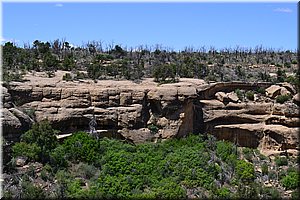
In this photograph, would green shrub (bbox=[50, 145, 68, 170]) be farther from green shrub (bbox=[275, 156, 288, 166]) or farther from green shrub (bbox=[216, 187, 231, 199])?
green shrub (bbox=[275, 156, 288, 166])

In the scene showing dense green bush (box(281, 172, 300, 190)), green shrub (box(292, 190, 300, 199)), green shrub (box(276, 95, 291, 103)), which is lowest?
green shrub (box(292, 190, 300, 199))

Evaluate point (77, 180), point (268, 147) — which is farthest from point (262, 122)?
point (77, 180)

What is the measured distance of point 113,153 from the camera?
2623 cm

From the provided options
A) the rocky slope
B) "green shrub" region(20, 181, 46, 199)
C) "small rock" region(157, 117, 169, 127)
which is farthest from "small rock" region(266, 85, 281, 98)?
"green shrub" region(20, 181, 46, 199)

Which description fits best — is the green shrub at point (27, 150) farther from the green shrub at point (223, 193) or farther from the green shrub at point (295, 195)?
the green shrub at point (295, 195)

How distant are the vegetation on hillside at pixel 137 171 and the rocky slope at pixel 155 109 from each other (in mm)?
1109

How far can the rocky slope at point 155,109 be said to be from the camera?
1075 inches

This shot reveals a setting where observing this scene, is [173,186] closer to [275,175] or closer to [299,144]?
[275,175]

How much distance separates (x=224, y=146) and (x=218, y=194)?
5.10m

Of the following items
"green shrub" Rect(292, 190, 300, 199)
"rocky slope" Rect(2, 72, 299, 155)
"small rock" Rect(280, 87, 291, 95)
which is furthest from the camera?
"small rock" Rect(280, 87, 291, 95)

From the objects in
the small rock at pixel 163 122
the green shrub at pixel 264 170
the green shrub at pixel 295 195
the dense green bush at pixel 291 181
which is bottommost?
the green shrub at pixel 295 195

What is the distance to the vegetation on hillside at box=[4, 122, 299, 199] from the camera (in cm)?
2316

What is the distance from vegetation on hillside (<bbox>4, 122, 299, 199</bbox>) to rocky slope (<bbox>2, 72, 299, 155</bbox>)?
1.11m

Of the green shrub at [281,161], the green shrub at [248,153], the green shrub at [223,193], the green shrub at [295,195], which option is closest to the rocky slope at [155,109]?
the green shrub at [248,153]
